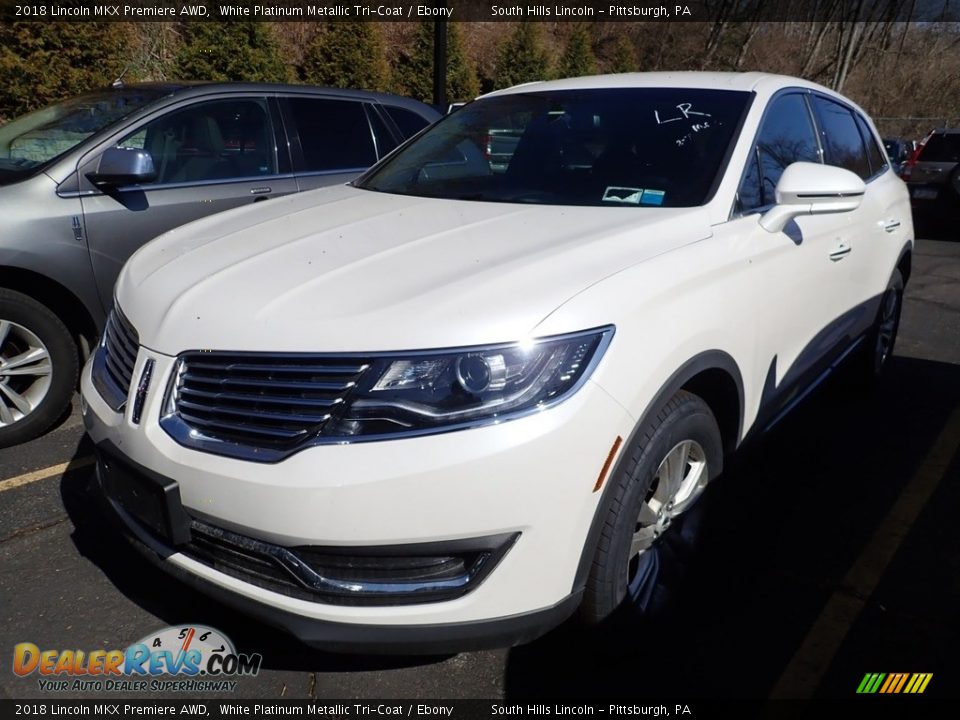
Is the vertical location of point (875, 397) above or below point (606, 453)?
below

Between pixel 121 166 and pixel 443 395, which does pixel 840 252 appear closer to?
pixel 443 395

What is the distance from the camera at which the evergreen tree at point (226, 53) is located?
44.4ft

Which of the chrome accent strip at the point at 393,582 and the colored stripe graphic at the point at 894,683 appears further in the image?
the colored stripe graphic at the point at 894,683

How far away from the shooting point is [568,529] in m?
1.89

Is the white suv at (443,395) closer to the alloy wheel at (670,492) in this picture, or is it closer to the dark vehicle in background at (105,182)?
the alloy wheel at (670,492)

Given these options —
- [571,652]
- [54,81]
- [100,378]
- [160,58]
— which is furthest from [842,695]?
[160,58]

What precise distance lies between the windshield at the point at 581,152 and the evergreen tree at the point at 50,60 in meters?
8.41

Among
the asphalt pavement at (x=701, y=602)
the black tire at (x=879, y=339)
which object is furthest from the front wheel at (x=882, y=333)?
the asphalt pavement at (x=701, y=602)

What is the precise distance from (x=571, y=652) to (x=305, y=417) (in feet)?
3.73

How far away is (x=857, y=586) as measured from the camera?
2.80 meters

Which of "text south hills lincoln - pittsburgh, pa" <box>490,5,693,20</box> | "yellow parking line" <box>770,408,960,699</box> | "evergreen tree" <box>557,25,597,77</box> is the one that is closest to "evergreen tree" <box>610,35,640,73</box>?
"text south hills lincoln - pittsburgh, pa" <box>490,5,693,20</box>

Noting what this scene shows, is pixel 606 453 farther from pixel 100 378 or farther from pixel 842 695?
pixel 100 378

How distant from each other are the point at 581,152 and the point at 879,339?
2520 millimetres

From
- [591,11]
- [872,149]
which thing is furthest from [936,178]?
[591,11]
